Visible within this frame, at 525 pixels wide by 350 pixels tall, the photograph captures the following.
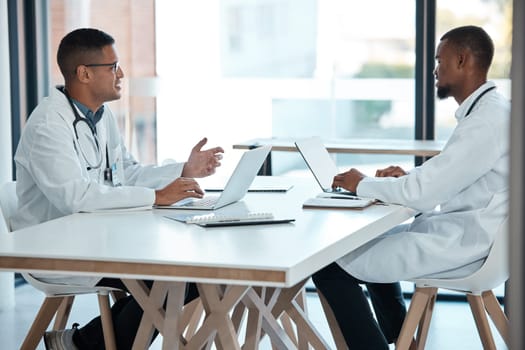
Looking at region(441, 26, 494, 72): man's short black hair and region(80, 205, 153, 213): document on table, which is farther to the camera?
region(441, 26, 494, 72): man's short black hair

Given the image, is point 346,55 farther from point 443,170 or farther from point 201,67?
point 443,170

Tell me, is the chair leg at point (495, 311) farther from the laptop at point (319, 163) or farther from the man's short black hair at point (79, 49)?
the man's short black hair at point (79, 49)

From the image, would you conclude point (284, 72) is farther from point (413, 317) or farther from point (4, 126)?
point (413, 317)

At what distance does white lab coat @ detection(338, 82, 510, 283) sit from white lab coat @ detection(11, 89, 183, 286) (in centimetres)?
76

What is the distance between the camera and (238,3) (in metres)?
4.65

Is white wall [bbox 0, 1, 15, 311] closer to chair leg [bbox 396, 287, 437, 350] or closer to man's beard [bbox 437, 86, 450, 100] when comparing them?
man's beard [bbox 437, 86, 450, 100]

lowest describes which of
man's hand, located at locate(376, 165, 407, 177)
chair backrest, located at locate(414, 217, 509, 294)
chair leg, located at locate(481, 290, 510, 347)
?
chair leg, located at locate(481, 290, 510, 347)

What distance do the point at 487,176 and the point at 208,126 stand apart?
2.35m

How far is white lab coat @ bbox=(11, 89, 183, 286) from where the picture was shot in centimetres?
262

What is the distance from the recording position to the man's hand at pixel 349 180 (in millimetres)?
2855

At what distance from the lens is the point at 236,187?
2738mm

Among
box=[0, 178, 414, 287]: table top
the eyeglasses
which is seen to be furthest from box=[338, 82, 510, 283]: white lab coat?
the eyeglasses

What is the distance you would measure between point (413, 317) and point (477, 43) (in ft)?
3.19

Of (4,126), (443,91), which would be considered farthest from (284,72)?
(443,91)
